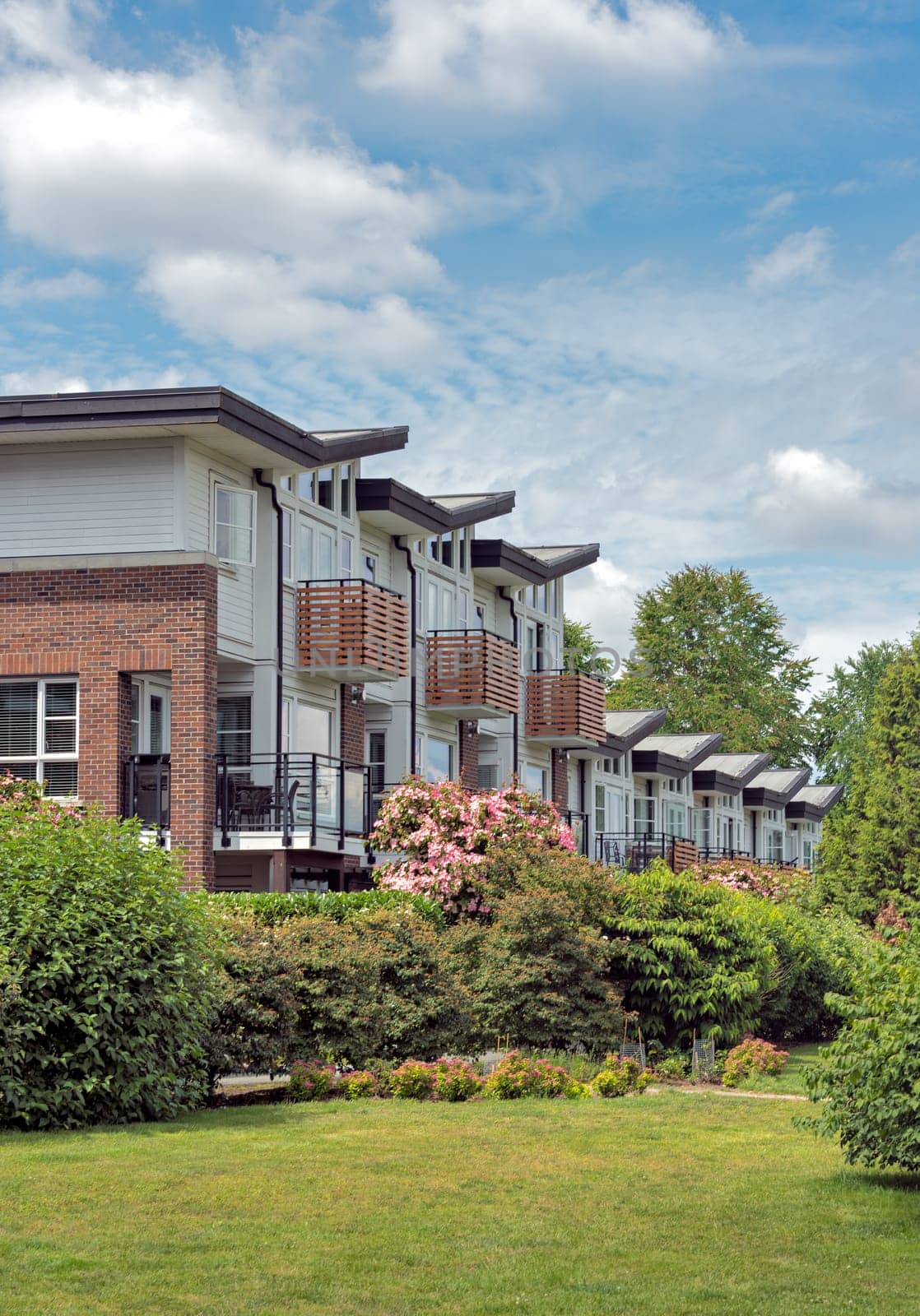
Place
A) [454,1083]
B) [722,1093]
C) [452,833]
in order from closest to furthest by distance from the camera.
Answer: [454,1083] < [722,1093] < [452,833]

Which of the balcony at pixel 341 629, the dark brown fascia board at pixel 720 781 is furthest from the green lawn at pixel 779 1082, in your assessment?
the dark brown fascia board at pixel 720 781

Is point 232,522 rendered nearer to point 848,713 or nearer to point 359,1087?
point 359,1087

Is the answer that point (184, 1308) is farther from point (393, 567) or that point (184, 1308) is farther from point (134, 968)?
point (393, 567)

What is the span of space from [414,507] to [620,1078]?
61.9 feet

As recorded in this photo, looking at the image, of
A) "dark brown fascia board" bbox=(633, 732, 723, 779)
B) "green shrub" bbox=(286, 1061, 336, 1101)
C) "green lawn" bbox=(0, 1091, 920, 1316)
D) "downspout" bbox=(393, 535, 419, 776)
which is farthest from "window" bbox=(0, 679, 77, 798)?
"dark brown fascia board" bbox=(633, 732, 723, 779)

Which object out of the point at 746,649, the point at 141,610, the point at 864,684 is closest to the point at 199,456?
the point at 141,610

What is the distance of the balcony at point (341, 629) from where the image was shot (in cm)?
3039

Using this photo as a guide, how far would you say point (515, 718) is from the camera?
1634 inches

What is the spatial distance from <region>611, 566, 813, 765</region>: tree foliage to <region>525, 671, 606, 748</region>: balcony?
104 ft

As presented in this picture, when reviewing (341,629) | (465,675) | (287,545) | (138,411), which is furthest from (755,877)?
(138,411)

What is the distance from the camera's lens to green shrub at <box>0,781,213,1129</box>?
559 inches

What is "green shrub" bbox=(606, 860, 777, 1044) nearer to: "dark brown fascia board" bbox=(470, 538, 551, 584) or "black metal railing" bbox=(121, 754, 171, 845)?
"black metal railing" bbox=(121, 754, 171, 845)

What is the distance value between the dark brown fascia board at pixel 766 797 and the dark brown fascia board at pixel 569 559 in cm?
2250

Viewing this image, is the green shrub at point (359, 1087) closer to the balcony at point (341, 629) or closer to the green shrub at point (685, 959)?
the green shrub at point (685, 959)
